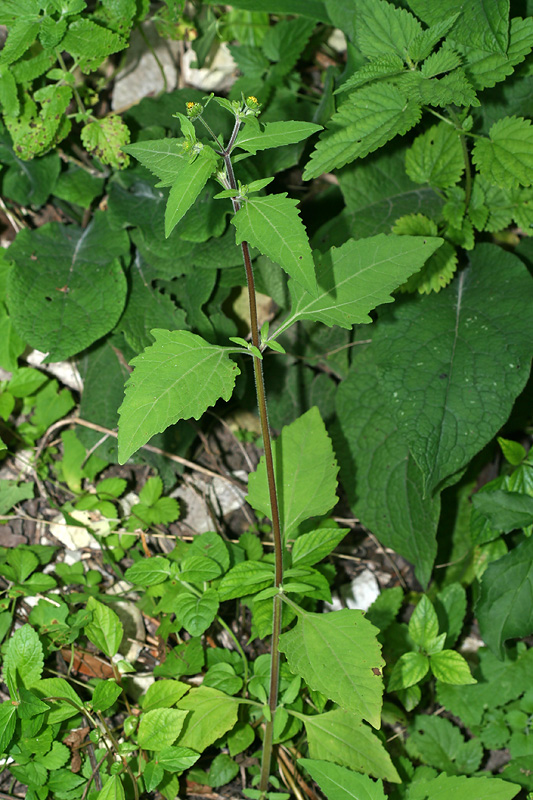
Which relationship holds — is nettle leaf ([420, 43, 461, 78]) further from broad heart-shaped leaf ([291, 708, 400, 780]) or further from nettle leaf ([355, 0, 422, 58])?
broad heart-shaped leaf ([291, 708, 400, 780])

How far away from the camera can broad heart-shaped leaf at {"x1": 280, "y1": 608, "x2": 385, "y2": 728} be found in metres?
1.43

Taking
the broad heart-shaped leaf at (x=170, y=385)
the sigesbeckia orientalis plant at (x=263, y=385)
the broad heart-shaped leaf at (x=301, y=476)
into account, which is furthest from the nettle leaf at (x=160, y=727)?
the broad heart-shaped leaf at (x=170, y=385)

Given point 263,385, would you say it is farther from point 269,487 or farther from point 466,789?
point 466,789

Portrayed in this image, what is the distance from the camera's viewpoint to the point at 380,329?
218cm

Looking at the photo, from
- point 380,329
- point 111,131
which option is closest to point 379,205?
point 380,329

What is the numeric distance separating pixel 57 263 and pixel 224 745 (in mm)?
1815

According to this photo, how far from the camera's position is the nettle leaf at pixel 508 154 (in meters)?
1.84

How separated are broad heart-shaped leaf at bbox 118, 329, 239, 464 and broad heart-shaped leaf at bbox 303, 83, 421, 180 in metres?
0.67

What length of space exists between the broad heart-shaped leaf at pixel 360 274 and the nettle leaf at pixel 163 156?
0.41 metres

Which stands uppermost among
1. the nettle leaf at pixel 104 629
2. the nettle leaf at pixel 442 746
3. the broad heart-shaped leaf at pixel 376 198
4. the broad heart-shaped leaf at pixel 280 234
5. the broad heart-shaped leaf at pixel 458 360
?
the broad heart-shaped leaf at pixel 280 234

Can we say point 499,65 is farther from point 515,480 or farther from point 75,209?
point 75,209

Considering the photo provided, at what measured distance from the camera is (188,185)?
1.18 meters

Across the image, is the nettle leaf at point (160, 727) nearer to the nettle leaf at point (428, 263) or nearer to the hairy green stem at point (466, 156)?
the nettle leaf at point (428, 263)

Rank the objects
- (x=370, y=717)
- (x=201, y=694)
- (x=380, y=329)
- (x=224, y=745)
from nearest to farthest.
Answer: (x=370, y=717)
(x=201, y=694)
(x=224, y=745)
(x=380, y=329)
